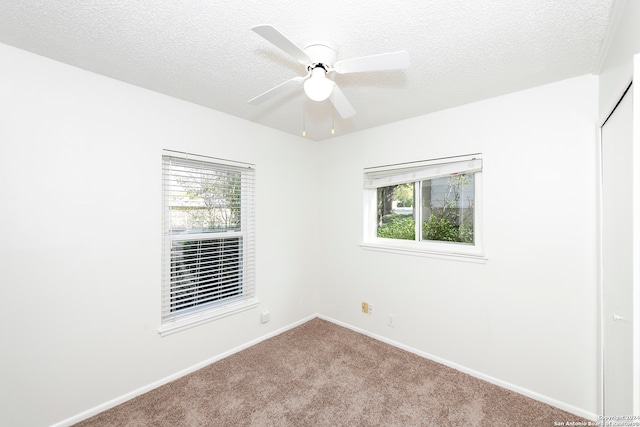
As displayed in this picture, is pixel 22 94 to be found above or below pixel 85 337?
above


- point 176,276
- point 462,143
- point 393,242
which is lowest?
point 176,276

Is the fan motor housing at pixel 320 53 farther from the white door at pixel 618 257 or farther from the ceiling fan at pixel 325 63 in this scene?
the white door at pixel 618 257

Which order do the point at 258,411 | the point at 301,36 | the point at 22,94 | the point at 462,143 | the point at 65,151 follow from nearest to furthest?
the point at 301,36 → the point at 22,94 → the point at 65,151 → the point at 258,411 → the point at 462,143

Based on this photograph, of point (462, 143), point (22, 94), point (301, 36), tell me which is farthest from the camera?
point (462, 143)

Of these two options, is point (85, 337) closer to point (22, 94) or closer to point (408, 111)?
point (22, 94)

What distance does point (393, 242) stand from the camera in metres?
3.05

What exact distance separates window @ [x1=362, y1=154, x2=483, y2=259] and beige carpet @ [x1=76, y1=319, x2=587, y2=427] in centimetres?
108

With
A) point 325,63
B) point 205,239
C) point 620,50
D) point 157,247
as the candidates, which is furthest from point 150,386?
point 620,50

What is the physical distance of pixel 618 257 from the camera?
1440 millimetres

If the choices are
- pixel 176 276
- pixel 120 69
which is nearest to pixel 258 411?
pixel 176 276

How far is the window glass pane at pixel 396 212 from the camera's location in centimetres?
297

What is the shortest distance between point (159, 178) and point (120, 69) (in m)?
0.80

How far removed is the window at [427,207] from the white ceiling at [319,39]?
2.34 ft

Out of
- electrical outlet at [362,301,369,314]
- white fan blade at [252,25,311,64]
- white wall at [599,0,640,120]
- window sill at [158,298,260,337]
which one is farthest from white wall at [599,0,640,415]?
window sill at [158,298,260,337]
